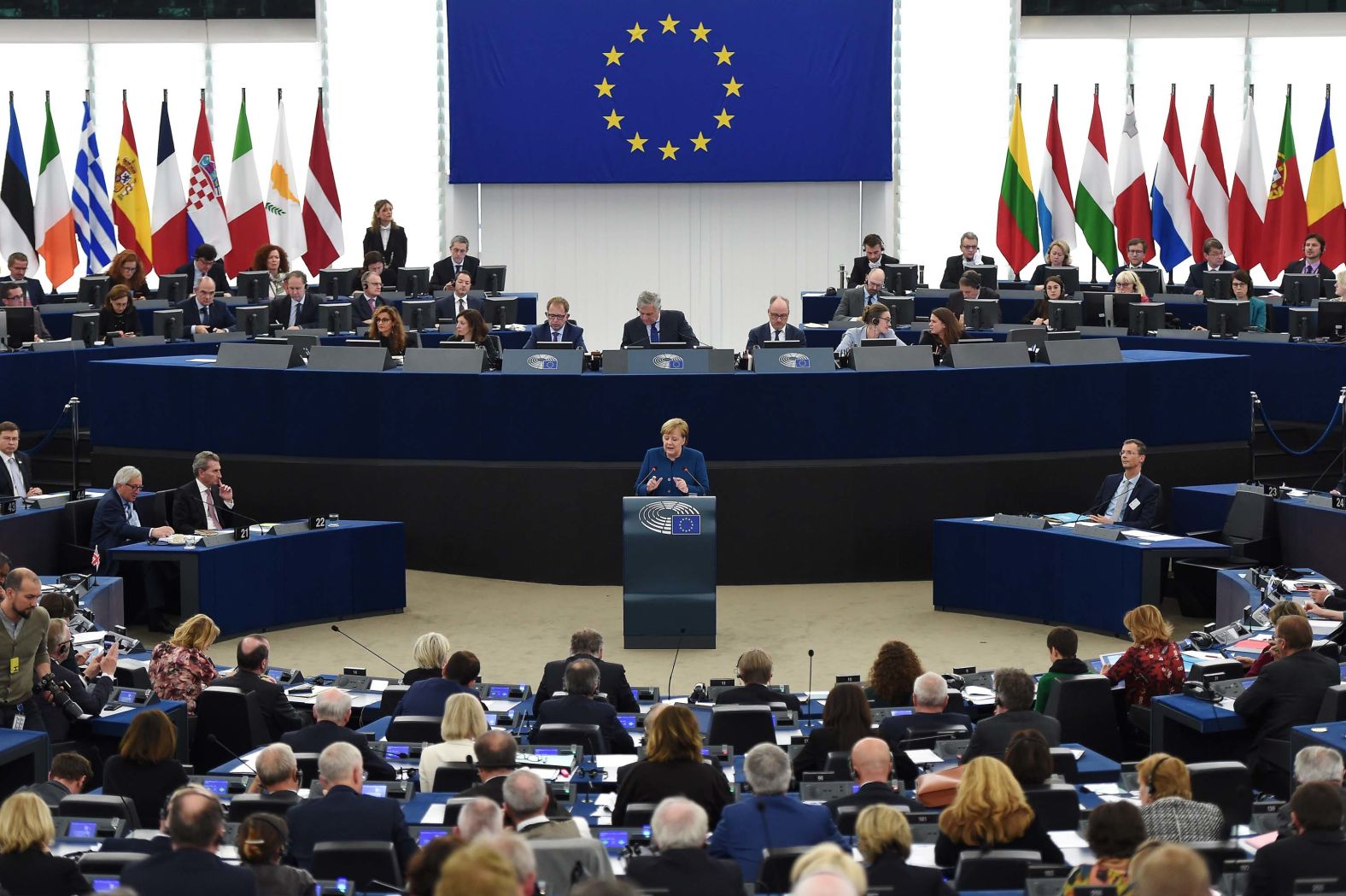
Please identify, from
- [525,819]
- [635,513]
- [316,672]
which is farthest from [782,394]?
[525,819]

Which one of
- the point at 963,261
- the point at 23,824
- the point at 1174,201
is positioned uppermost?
the point at 1174,201

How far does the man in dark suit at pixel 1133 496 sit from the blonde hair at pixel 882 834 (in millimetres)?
8003

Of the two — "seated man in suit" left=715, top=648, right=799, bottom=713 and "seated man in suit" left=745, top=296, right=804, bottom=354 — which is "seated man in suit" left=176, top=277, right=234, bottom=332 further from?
"seated man in suit" left=715, top=648, right=799, bottom=713

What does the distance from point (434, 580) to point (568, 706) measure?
263 inches

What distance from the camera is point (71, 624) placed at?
11250 mm

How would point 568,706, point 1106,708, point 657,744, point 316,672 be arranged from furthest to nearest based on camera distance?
point 316,672, point 1106,708, point 568,706, point 657,744

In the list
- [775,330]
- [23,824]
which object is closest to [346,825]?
[23,824]

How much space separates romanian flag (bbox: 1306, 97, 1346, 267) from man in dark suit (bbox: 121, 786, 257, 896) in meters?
19.9

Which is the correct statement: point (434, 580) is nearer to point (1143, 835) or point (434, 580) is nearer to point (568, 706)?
point (568, 706)

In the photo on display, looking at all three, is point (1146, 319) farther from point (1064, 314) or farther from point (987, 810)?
point (987, 810)

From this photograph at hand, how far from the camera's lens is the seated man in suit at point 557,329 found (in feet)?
55.9

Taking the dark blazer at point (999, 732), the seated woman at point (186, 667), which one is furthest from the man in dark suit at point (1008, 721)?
the seated woman at point (186, 667)

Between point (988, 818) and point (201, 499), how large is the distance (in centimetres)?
886

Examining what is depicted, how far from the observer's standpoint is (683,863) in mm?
6262
